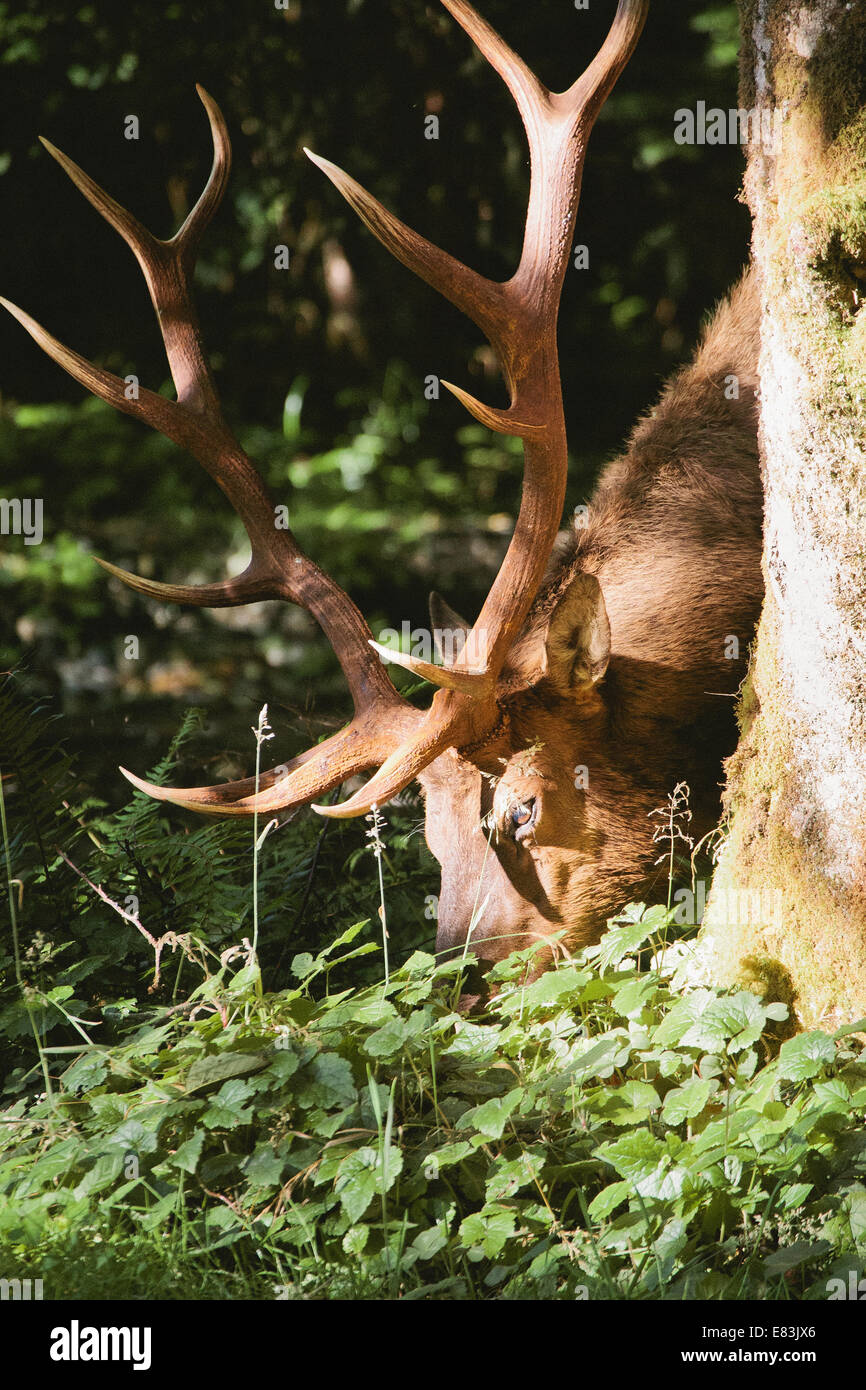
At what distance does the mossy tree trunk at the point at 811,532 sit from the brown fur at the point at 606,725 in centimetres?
69

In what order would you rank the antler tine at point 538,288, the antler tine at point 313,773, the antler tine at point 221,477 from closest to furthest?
the antler tine at point 538,288 → the antler tine at point 313,773 → the antler tine at point 221,477

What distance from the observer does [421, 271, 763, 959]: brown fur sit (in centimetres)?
364

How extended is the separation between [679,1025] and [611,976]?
350 millimetres

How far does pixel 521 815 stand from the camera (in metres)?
3.65

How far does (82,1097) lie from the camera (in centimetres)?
285

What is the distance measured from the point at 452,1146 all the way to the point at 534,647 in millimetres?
1770

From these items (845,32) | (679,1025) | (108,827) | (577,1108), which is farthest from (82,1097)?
(845,32)

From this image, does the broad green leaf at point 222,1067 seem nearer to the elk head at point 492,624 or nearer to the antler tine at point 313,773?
the elk head at point 492,624

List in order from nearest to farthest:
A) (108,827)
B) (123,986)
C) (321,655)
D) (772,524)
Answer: (772,524) → (123,986) → (108,827) → (321,655)

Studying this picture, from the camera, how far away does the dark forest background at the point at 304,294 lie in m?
6.28

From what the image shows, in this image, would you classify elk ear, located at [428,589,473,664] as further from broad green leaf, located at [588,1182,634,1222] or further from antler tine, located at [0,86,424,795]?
broad green leaf, located at [588,1182,634,1222]

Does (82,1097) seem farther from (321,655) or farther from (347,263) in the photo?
(347,263)

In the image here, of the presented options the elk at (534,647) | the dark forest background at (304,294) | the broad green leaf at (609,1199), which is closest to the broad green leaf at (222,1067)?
the broad green leaf at (609,1199)

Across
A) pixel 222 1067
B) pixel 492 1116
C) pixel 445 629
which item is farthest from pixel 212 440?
pixel 492 1116
